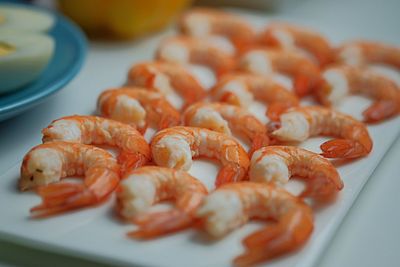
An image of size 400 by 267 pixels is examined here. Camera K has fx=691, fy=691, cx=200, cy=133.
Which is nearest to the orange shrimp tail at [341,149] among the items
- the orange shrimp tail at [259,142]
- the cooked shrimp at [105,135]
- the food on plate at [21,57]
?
the orange shrimp tail at [259,142]

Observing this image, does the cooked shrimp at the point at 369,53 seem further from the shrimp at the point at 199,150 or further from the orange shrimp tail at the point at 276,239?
the orange shrimp tail at the point at 276,239

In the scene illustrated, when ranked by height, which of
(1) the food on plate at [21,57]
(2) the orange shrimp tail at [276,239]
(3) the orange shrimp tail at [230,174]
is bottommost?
(3) the orange shrimp tail at [230,174]

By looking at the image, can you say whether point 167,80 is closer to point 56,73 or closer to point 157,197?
point 56,73

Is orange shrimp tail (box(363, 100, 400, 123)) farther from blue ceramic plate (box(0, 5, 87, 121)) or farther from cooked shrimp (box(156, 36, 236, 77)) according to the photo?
blue ceramic plate (box(0, 5, 87, 121))

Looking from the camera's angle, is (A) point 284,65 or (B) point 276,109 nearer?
(B) point 276,109

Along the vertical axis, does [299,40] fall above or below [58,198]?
below

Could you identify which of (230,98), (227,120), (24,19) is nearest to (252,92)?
(230,98)
